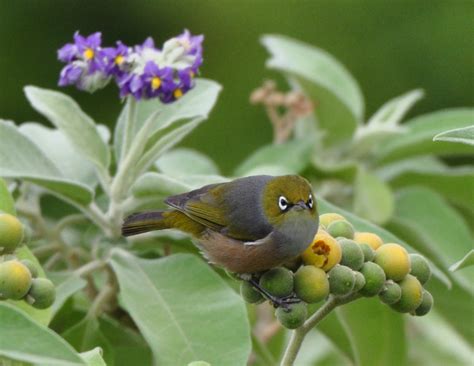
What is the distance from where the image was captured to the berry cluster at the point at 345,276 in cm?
146

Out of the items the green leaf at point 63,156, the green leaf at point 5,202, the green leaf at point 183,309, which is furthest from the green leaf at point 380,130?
the green leaf at point 5,202

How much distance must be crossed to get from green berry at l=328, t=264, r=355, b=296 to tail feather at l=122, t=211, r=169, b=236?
1.98ft

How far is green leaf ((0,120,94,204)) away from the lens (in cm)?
192

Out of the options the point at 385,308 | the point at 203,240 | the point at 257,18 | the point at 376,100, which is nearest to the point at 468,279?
the point at 385,308

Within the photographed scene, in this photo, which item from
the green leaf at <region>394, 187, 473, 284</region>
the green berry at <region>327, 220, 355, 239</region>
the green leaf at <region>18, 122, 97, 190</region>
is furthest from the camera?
the green leaf at <region>394, 187, 473, 284</region>

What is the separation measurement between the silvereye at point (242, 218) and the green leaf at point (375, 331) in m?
0.33

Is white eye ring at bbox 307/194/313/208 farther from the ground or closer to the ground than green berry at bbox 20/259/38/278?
closer to the ground

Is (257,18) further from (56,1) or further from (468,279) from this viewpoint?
(468,279)

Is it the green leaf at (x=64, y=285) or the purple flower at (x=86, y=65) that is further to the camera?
the purple flower at (x=86, y=65)

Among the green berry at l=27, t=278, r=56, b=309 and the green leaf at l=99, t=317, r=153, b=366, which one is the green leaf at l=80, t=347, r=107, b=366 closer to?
the green berry at l=27, t=278, r=56, b=309

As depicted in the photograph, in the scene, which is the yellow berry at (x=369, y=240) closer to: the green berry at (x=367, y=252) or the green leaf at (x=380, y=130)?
the green berry at (x=367, y=252)

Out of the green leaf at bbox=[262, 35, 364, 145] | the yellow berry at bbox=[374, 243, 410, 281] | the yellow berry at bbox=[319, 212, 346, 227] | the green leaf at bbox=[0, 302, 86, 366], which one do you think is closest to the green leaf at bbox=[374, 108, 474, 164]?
the green leaf at bbox=[262, 35, 364, 145]

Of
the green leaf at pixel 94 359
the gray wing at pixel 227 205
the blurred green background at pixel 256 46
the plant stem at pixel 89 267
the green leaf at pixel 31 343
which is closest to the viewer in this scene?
the green leaf at pixel 31 343

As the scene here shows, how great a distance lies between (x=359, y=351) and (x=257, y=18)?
169 inches
